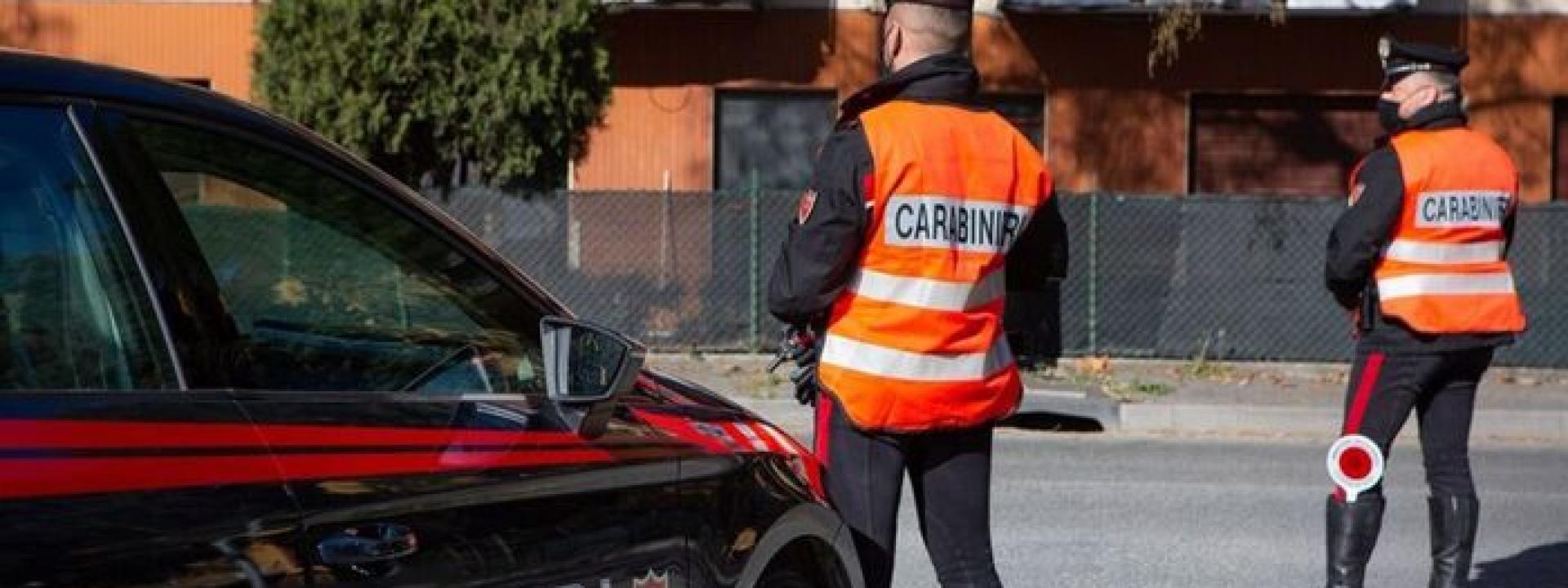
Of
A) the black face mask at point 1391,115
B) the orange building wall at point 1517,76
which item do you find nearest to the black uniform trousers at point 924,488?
the black face mask at point 1391,115

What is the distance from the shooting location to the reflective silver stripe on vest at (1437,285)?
575cm

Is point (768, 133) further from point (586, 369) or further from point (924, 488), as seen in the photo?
point (586, 369)

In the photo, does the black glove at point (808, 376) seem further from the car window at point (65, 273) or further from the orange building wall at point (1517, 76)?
the orange building wall at point (1517, 76)

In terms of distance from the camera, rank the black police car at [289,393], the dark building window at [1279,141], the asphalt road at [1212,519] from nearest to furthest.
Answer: the black police car at [289,393]
the asphalt road at [1212,519]
the dark building window at [1279,141]

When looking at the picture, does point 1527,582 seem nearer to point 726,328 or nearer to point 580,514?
point 580,514

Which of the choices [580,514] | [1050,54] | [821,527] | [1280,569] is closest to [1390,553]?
[1280,569]

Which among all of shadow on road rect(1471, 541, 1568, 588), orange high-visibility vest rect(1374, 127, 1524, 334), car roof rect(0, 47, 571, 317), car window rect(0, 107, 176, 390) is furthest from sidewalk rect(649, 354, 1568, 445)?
car window rect(0, 107, 176, 390)

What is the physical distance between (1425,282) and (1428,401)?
42 centimetres

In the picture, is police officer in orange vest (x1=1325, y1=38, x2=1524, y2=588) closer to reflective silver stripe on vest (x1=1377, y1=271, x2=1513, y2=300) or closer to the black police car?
reflective silver stripe on vest (x1=1377, y1=271, x2=1513, y2=300)

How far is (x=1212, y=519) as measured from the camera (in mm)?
8781

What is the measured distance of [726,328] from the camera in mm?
16672

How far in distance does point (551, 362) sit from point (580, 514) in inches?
10.4

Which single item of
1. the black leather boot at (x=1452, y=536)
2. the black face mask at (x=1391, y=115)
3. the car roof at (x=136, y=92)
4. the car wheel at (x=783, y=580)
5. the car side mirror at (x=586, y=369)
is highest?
the car roof at (x=136, y=92)

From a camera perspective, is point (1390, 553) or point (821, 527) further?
point (1390, 553)
